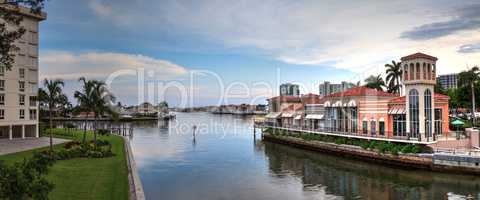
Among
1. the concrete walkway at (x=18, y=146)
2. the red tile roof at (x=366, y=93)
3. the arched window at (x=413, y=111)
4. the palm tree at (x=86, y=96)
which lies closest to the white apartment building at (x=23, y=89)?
the concrete walkway at (x=18, y=146)

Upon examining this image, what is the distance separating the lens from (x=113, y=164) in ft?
96.7

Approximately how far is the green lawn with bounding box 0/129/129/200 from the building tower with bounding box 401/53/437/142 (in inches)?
1152

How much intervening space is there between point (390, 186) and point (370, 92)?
19.2 m

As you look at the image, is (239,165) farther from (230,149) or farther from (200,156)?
(230,149)

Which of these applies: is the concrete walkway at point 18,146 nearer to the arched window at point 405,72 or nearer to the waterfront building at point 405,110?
the waterfront building at point 405,110

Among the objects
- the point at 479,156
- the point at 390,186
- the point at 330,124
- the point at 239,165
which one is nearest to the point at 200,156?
the point at 239,165

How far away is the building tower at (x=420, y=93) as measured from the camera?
38469 mm

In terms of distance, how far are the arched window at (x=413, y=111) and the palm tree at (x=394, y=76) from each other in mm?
28836

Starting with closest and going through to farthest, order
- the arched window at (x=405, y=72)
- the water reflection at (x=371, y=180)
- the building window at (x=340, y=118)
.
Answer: the water reflection at (x=371, y=180) → the arched window at (x=405, y=72) → the building window at (x=340, y=118)

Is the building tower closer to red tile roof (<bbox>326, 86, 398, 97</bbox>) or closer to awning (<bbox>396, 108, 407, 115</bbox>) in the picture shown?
awning (<bbox>396, 108, 407, 115</bbox>)

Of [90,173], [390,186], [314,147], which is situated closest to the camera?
[90,173]

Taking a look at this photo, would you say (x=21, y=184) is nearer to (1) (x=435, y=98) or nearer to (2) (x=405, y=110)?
(2) (x=405, y=110)

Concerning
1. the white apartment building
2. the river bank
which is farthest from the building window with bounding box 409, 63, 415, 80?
the white apartment building

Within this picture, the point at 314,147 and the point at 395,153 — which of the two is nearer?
the point at 395,153
